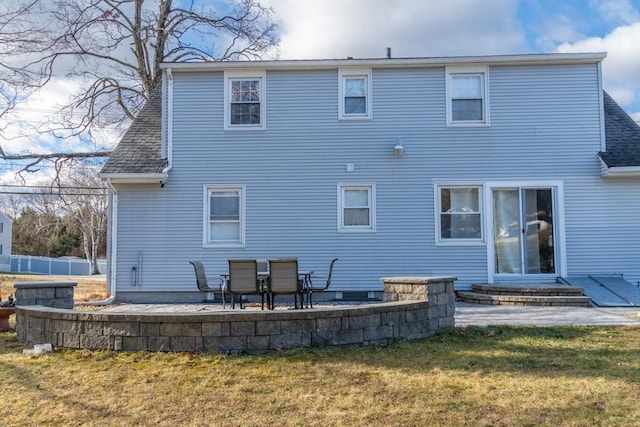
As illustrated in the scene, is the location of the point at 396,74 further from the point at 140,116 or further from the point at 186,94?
the point at 140,116

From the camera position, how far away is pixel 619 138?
10625mm

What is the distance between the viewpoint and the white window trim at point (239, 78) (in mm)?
10602

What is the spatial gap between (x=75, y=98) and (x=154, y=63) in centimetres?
299

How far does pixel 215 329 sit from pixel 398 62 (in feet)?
25.3

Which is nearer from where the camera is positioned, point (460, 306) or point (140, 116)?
point (460, 306)

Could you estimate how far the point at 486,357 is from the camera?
4.82 m

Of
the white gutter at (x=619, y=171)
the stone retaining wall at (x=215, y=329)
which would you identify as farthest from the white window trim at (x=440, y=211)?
the stone retaining wall at (x=215, y=329)

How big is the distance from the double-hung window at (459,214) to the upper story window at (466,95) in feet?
5.02

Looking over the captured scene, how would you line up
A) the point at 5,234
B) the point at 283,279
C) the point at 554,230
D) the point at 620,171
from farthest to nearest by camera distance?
the point at 5,234
the point at 554,230
the point at 620,171
the point at 283,279

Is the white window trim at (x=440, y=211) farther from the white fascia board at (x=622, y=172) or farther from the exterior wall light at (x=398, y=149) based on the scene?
the white fascia board at (x=622, y=172)

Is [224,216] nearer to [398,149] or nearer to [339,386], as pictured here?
[398,149]

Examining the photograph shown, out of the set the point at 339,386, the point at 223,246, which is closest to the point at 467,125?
the point at 223,246

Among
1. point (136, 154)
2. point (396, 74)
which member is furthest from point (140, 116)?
point (396, 74)

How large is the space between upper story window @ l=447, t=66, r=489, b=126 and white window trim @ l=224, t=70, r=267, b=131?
411 centimetres
